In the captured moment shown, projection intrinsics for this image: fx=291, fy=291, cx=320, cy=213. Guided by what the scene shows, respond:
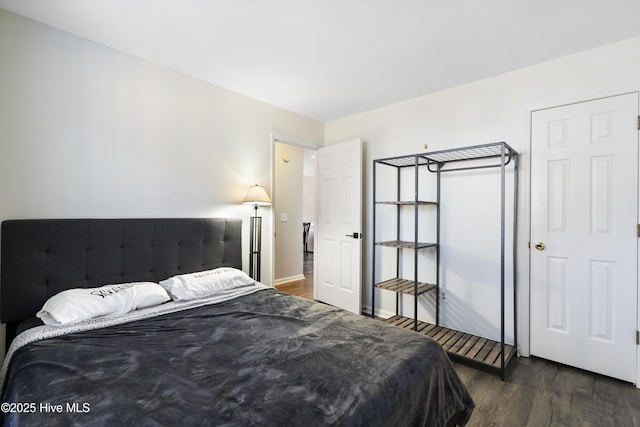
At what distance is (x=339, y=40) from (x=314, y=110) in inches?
59.0

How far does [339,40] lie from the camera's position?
7.17ft

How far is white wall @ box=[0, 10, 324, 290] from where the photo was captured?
193 cm

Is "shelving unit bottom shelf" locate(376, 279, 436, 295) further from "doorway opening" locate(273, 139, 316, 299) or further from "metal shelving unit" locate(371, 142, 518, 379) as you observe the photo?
"doorway opening" locate(273, 139, 316, 299)

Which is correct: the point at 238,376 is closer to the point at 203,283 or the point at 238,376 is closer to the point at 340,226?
the point at 203,283

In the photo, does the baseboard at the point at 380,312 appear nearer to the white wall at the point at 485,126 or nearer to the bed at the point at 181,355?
the white wall at the point at 485,126

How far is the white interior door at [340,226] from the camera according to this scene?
140 inches

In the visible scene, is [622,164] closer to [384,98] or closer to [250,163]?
[384,98]

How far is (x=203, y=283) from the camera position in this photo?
232 centimetres

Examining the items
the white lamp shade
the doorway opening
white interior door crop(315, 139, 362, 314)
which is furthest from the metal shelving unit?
the doorway opening

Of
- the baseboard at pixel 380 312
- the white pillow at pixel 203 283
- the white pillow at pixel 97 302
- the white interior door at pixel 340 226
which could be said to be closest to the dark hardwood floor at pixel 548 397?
the baseboard at pixel 380 312

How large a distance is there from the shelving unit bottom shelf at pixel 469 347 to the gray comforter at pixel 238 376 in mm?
954

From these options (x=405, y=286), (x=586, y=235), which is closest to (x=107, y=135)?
(x=405, y=286)

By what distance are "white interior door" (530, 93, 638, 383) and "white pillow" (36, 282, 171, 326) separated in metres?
3.11

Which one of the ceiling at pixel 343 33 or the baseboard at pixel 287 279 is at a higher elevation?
the ceiling at pixel 343 33
